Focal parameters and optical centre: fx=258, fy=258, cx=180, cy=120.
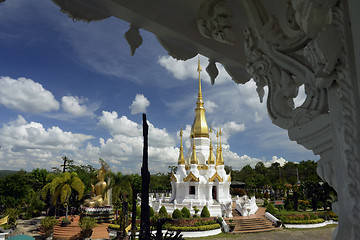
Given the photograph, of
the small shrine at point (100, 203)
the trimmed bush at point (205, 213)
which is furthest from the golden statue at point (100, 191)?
the trimmed bush at point (205, 213)

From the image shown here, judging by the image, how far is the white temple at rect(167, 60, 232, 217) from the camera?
70.3 ft

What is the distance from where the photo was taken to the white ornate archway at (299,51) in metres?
0.88

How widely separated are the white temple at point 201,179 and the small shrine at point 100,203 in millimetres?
5385

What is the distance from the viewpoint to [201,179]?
74.5 ft

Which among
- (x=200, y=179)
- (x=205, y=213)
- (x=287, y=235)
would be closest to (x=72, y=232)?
(x=205, y=213)

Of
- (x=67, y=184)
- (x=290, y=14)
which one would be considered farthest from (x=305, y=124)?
(x=67, y=184)

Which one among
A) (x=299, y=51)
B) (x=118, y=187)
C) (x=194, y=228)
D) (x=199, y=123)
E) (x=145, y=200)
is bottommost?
(x=194, y=228)

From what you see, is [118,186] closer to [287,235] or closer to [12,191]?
[12,191]

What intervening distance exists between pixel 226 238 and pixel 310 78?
16487mm

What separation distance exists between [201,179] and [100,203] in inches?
349

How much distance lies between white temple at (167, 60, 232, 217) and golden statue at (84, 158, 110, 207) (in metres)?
6.09

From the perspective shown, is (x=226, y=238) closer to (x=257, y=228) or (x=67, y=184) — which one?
(x=257, y=228)

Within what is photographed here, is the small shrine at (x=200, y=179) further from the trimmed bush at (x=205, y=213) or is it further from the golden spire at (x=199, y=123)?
the trimmed bush at (x=205, y=213)

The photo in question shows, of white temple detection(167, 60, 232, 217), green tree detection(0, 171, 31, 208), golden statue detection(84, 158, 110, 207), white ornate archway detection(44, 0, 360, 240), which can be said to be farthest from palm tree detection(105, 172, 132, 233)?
white ornate archway detection(44, 0, 360, 240)
